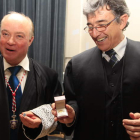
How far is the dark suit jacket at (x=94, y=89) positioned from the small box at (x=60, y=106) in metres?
0.15

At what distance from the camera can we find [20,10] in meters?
2.44

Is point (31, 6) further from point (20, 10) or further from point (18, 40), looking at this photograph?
point (18, 40)

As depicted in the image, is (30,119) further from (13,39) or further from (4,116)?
(13,39)

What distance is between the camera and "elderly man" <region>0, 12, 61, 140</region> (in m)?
1.11

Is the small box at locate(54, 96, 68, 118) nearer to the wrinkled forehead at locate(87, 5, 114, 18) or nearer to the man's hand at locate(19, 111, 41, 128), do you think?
the man's hand at locate(19, 111, 41, 128)

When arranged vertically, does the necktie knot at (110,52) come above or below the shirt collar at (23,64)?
above

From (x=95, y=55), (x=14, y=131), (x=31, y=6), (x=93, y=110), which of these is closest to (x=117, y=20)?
(x=95, y=55)

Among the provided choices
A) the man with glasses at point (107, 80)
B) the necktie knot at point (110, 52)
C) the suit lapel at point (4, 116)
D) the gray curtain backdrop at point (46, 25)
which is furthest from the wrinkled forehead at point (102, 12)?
the gray curtain backdrop at point (46, 25)

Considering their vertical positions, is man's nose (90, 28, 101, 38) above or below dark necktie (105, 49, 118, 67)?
above

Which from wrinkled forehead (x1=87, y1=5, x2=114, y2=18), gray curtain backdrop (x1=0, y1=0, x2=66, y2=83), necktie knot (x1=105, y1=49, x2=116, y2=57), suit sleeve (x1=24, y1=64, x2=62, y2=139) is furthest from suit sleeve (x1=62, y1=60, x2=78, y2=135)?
gray curtain backdrop (x1=0, y1=0, x2=66, y2=83)

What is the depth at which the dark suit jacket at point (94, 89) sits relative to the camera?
1.04m

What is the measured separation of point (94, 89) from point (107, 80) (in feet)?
0.34

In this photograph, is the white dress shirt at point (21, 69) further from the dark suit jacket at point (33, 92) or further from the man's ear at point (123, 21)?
the man's ear at point (123, 21)

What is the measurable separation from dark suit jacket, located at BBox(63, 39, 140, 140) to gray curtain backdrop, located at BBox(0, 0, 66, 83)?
4.15ft
